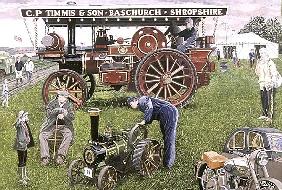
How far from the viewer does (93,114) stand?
4516mm

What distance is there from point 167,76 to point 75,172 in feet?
2.99

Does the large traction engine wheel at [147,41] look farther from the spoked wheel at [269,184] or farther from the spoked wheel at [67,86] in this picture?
the spoked wheel at [269,184]

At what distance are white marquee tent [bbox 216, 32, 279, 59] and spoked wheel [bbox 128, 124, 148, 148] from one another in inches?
29.6

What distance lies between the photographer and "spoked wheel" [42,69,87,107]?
4629 mm

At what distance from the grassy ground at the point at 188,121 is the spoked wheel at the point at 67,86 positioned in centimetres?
6

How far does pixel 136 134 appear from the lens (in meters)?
4.57

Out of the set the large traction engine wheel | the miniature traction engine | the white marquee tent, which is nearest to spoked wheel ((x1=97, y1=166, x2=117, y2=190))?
the miniature traction engine

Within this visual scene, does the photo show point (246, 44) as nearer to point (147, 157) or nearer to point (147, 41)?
point (147, 41)

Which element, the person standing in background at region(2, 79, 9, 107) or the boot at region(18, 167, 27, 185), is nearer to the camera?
the boot at region(18, 167, 27, 185)

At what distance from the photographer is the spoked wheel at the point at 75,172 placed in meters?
4.53

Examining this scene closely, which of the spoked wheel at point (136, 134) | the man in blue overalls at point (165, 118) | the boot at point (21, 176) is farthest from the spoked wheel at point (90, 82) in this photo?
the boot at point (21, 176)

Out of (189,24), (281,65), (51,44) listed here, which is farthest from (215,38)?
(51,44)

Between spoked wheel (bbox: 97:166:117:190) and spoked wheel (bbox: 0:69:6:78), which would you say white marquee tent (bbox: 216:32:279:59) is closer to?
spoked wheel (bbox: 97:166:117:190)

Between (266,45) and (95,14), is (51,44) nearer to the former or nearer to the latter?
(95,14)
